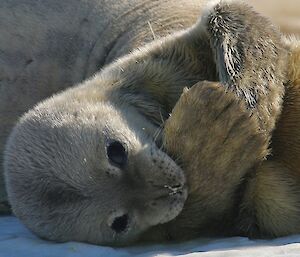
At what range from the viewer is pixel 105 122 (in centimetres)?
377

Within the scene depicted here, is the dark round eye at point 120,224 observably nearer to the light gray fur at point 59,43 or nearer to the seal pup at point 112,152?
the seal pup at point 112,152

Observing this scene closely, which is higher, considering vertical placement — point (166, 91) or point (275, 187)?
point (166, 91)

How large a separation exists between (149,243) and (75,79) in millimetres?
1700

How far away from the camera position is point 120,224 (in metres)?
3.59

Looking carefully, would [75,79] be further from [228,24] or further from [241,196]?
[241,196]

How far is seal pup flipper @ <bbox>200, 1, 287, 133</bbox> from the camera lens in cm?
366

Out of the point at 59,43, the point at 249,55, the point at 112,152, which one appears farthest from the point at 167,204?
the point at 59,43

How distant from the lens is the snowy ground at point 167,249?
319 cm

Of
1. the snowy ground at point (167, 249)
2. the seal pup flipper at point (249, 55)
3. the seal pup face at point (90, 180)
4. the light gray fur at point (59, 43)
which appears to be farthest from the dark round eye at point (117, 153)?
the light gray fur at point (59, 43)

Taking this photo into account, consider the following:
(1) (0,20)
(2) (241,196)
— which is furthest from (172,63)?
(1) (0,20)

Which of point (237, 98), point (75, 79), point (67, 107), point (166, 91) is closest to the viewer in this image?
point (237, 98)

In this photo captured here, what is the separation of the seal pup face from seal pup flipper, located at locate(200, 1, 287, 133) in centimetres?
40

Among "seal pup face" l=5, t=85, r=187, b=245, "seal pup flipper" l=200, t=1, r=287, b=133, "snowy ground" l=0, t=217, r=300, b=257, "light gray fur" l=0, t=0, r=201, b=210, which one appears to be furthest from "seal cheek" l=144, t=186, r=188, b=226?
"light gray fur" l=0, t=0, r=201, b=210

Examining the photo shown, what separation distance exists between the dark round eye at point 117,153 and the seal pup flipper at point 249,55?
1.54 ft
